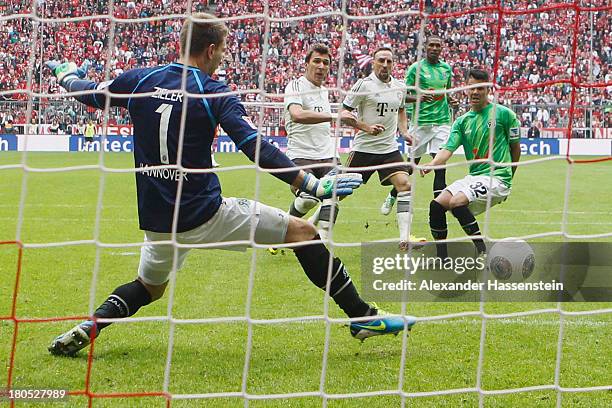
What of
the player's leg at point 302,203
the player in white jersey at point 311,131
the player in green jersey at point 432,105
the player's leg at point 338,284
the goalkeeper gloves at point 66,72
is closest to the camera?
the player's leg at point 338,284

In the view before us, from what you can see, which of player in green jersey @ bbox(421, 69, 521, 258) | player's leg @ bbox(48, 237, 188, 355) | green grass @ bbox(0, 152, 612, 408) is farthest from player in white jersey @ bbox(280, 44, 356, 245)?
player's leg @ bbox(48, 237, 188, 355)

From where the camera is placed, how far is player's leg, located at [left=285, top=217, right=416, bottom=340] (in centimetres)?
454

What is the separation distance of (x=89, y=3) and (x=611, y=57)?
38.4 ft

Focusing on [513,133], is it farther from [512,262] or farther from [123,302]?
[123,302]

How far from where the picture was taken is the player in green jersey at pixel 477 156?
22.9ft

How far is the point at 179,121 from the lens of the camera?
13.9 feet

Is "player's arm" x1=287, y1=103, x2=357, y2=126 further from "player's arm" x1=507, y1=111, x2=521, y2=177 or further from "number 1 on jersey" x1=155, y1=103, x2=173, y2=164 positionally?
"number 1 on jersey" x1=155, y1=103, x2=173, y2=164

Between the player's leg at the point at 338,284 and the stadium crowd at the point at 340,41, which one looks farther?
the stadium crowd at the point at 340,41

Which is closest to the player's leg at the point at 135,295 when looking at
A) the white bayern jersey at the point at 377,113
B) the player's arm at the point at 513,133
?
the player's arm at the point at 513,133

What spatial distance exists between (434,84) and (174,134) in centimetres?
615

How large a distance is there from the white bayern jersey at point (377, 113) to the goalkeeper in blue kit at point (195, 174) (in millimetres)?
4059

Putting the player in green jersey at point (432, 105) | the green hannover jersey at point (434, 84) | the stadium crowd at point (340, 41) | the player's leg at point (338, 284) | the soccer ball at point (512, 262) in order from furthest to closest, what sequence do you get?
the stadium crowd at point (340, 41) < the green hannover jersey at point (434, 84) < the player in green jersey at point (432, 105) < the soccer ball at point (512, 262) < the player's leg at point (338, 284)

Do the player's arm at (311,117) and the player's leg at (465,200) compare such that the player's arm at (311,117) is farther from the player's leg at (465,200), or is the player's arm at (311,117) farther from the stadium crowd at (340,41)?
the stadium crowd at (340,41)

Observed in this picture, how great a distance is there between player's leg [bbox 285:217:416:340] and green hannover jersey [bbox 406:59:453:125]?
4587 mm
